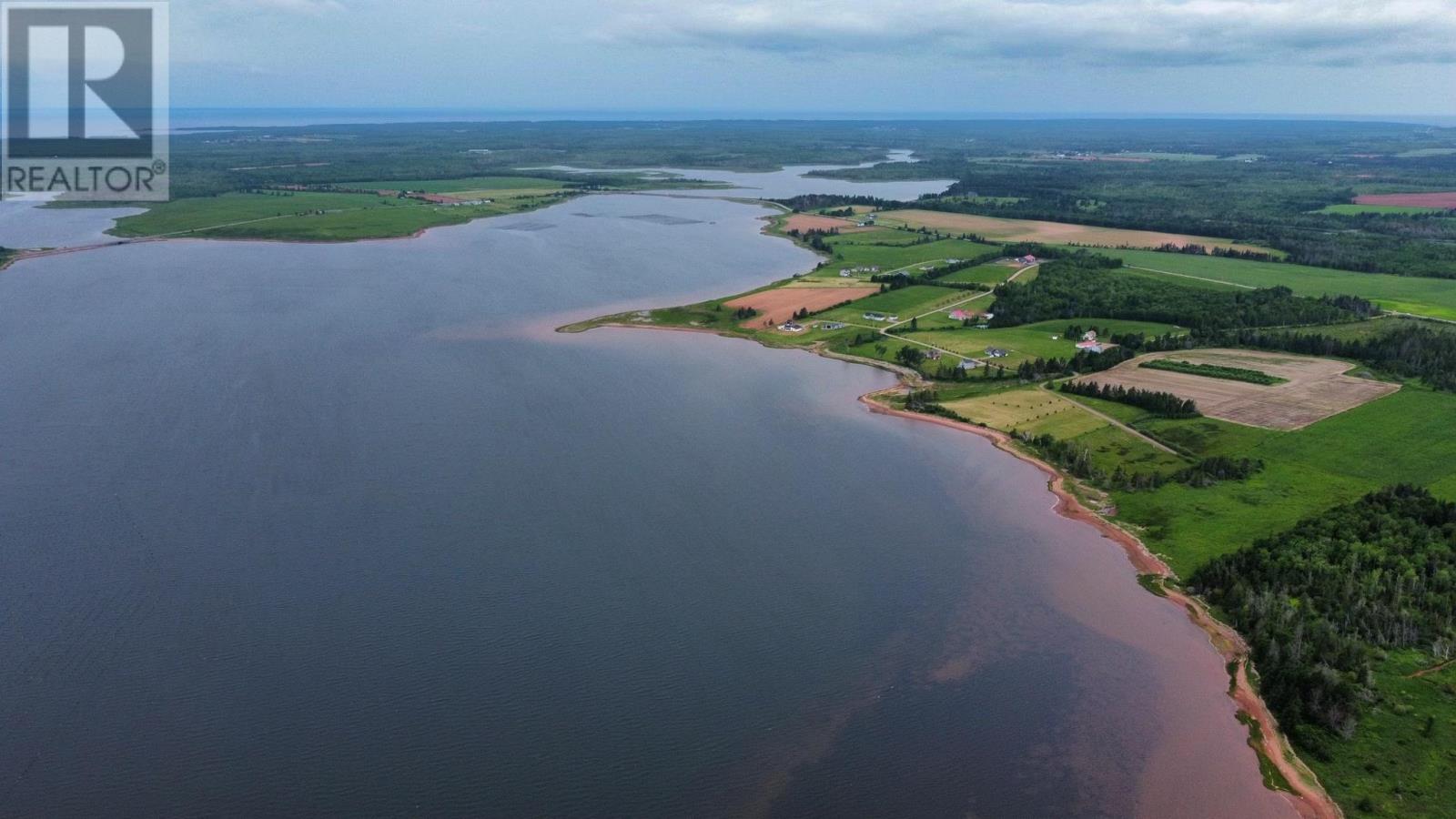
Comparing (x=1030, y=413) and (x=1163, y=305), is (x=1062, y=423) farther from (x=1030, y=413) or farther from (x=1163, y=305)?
(x=1163, y=305)

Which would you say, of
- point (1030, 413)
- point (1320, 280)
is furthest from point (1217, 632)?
point (1320, 280)

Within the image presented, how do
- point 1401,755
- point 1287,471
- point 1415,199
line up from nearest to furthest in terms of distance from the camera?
point 1401,755 → point 1287,471 → point 1415,199

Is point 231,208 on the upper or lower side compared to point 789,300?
upper

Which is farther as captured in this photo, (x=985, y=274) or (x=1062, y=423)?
(x=985, y=274)

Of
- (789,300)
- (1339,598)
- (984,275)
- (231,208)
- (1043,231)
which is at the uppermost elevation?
(1043,231)

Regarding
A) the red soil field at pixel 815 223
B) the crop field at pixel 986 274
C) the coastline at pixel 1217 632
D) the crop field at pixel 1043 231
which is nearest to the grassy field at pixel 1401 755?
the coastline at pixel 1217 632

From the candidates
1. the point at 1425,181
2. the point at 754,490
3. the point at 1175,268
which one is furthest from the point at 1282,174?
the point at 754,490

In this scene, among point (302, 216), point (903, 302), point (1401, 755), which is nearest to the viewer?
point (1401, 755)

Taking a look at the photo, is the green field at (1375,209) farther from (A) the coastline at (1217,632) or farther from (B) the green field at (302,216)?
(B) the green field at (302,216)
